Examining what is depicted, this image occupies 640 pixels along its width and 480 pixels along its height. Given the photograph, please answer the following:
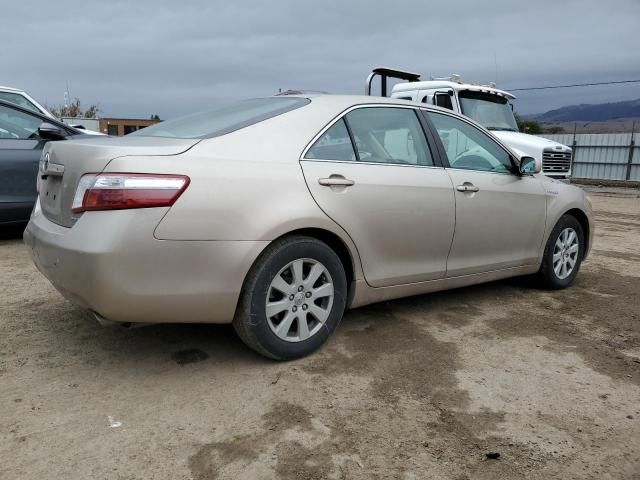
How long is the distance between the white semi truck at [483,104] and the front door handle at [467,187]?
5821 millimetres

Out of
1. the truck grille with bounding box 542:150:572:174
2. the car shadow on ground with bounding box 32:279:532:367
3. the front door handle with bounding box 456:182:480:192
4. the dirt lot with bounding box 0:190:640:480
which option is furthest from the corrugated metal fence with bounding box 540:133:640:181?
the car shadow on ground with bounding box 32:279:532:367

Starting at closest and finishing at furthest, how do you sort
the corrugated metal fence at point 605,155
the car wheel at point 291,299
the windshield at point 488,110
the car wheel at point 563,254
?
the car wheel at point 291,299 → the car wheel at point 563,254 → the windshield at point 488,110 → the corrugated metal fence at point 605,155

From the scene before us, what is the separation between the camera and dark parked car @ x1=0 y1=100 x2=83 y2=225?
6.05 metres

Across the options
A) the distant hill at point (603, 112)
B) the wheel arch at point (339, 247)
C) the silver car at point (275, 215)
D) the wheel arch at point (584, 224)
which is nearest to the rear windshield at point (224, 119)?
the silver car at point (275, 215)

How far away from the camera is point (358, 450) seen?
2.36 metres

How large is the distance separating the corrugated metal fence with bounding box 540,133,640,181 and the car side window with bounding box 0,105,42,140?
18.7 metres

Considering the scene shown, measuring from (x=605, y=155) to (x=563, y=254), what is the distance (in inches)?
802

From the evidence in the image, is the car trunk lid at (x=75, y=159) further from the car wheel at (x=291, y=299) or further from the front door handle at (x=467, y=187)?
the front door handle at (x=467, y=187)

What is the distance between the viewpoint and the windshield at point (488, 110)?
9953mm

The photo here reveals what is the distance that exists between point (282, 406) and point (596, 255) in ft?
17.1

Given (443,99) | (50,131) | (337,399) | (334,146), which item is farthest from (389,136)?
(443,99)

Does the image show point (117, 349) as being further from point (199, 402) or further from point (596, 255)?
point (596, 255)

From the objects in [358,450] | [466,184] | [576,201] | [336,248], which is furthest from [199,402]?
[576,201]

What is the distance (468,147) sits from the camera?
169 inches
